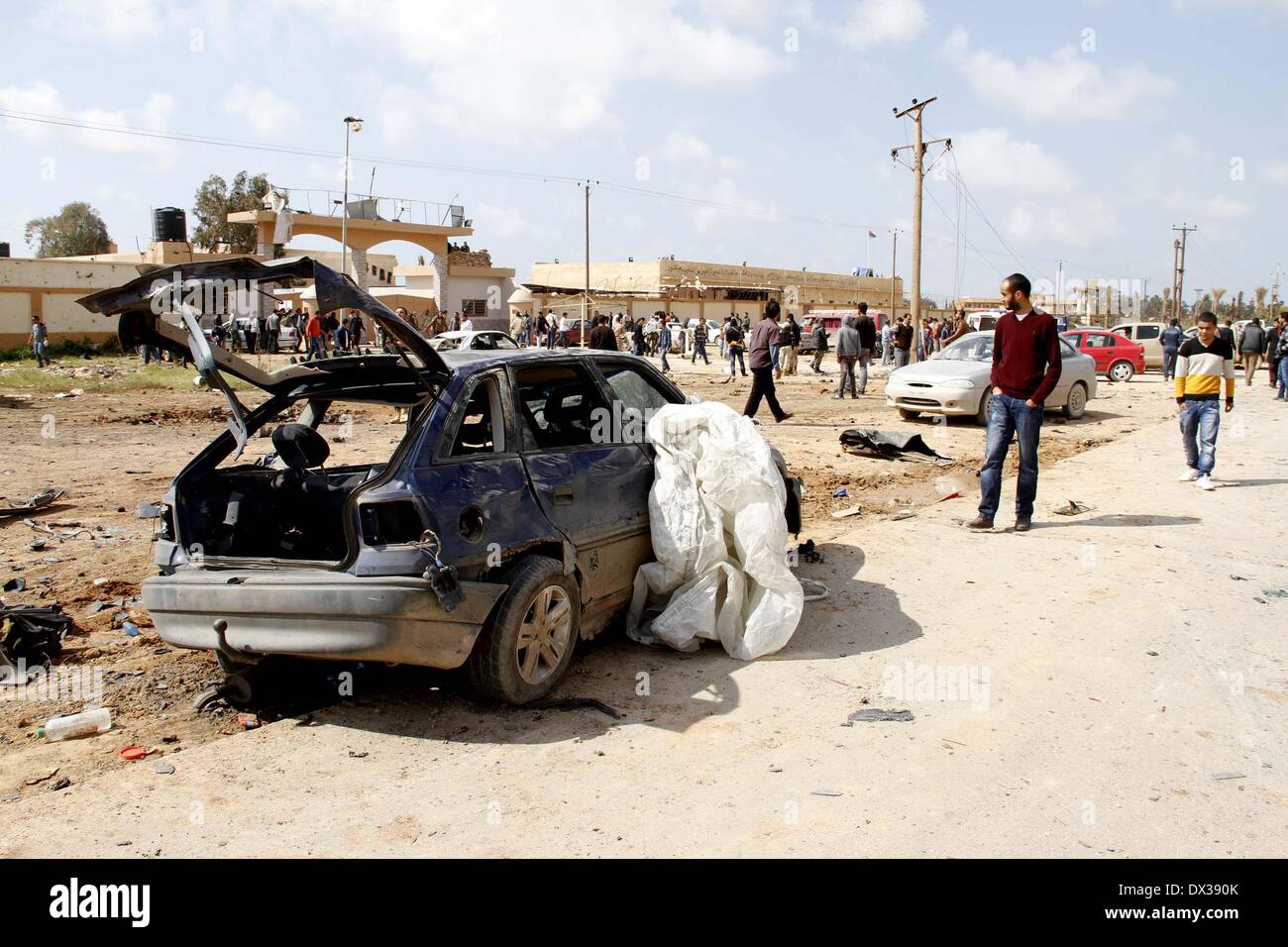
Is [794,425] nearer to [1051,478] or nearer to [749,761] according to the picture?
[1051,478]

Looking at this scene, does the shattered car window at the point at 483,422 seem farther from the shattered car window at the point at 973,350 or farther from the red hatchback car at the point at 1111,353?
the red hatchback car at the point at 1111,353

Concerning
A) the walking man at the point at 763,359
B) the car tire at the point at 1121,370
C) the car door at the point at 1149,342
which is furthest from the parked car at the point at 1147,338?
the walking man at the point at 763,359

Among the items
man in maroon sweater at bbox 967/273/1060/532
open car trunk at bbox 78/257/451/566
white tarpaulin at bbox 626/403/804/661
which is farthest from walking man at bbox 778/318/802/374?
open car trunk at bbox 78/257/451/566

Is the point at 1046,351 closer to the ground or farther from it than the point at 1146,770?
farther from it

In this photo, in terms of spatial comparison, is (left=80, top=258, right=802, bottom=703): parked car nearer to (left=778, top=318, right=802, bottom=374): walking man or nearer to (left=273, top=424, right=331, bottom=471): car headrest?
(left=273, top=424, right=331, bottom=471): car headrest

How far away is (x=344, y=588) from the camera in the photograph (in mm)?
4082

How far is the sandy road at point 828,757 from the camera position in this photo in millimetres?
3477

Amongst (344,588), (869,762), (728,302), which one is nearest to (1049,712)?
(869,762)

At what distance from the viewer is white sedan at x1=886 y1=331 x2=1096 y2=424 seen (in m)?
15.5

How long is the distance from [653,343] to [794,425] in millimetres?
24833

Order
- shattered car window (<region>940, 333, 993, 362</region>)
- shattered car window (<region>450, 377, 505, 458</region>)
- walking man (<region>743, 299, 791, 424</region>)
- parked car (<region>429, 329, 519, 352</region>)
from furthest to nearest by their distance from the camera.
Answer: parked car (<region>429, 329, 519, 352</region>) → shattered car window (<region>940, 333, 993, 362</region>) → walking man (<region>743, 299, 791, 424</region>) → shattered car window (<region>450, 377, 505, 458</region>)

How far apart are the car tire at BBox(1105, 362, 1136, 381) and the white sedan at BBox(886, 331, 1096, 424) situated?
11.7m

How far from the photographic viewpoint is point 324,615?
4102 mm

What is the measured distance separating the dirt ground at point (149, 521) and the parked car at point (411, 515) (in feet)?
1.42
